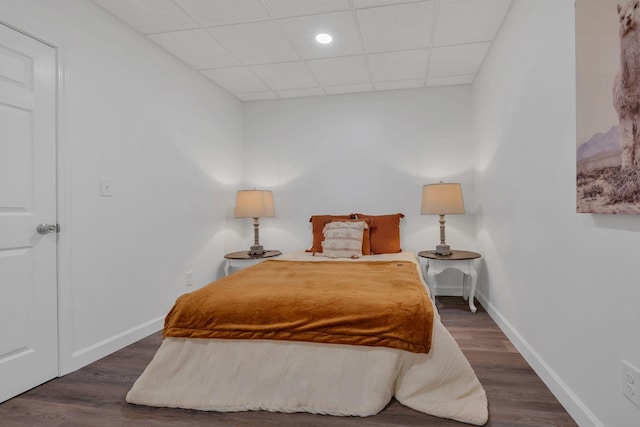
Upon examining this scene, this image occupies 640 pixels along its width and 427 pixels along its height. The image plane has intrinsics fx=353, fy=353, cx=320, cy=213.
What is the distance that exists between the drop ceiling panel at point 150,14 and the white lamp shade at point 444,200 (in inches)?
97.7

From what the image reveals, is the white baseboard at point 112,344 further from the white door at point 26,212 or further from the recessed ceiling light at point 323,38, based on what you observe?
the recessed ceiling light at point 323,38

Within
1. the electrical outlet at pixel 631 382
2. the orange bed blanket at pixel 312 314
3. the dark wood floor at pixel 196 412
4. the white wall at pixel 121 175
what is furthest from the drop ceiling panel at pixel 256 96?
the electrical outlet at pixel 631 382

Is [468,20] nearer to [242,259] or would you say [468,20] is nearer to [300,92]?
[300,92]

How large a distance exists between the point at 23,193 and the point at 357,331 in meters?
1.93

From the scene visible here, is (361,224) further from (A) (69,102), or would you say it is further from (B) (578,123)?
(A) (69,102)

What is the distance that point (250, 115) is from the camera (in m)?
4.35

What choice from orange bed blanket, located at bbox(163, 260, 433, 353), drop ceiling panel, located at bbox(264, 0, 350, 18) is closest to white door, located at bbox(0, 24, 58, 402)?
orange bed blanket, located at bbox(163, 260, 433, 353)

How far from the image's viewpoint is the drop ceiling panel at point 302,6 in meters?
2.35

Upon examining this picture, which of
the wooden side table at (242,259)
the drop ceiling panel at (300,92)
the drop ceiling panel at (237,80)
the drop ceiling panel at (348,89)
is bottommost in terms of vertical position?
the wooden side table at (242,259)

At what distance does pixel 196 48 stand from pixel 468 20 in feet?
7.08

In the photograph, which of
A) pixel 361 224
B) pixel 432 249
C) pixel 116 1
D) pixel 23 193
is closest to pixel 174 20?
pixel 116 1

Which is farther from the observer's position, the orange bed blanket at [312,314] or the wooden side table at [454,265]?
the wooden side table at [454,265]

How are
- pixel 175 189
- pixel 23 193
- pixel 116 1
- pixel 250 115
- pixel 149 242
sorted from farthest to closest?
pixel 250 115
pixel 175 189
pixel 149 242
pixel 116 1
pixel 23 193

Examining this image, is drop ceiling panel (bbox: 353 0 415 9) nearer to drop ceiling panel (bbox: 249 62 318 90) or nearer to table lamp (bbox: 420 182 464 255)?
drop ceiling panel (bbox: 249 62 318 90)
